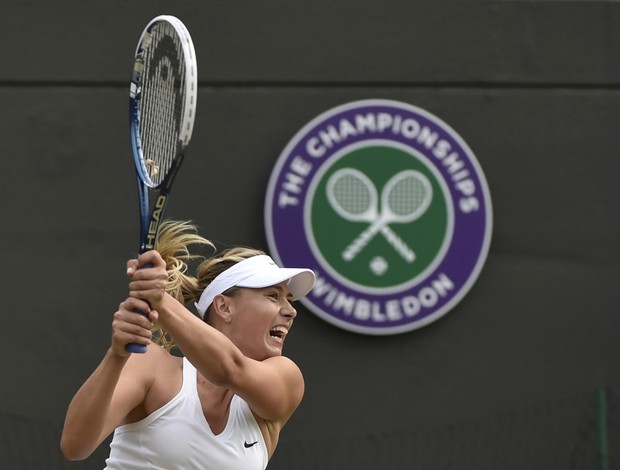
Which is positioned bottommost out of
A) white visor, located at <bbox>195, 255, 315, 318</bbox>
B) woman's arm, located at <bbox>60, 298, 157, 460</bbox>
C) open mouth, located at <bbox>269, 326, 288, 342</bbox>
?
woman's arm, located at <bbox>60, 298, 157, 460</bbox>

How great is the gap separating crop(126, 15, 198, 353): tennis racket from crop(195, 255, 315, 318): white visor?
0.40 metres

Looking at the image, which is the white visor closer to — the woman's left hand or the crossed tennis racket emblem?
the woman's left hand

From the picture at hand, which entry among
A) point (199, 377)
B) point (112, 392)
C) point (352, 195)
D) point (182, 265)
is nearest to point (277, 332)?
point (199, 377)

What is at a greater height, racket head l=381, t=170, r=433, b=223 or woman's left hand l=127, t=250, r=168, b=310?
racket head l=381, t=170, r=433, b=223

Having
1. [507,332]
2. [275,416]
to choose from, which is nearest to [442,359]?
[507,332]

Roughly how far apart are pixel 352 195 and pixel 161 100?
10.2ft

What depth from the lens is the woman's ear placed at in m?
3.69

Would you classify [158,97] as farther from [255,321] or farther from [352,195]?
[352,195]

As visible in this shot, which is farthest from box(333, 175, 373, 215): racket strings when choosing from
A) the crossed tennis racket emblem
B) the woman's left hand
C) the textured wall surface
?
the woman's left hand

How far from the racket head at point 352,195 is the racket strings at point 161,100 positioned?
2.98 m

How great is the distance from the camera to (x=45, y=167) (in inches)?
259

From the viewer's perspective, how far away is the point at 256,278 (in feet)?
12.0

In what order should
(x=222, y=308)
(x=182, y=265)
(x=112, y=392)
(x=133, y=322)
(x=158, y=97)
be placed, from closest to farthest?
(x=133, y=322), (x=112, y=392), (x=158, y=97), (x=222, y=308), (x=182, y=265)

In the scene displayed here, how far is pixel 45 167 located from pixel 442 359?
7.16ft
